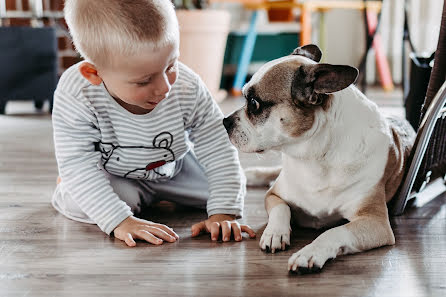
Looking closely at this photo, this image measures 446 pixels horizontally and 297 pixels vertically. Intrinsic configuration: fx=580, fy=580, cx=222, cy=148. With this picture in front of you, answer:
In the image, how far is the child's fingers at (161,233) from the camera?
48.6 inches

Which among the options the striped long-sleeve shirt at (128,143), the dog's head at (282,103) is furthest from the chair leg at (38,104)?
the dog's head at (282,103)

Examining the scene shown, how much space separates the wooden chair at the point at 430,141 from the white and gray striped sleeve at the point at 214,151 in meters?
0.39

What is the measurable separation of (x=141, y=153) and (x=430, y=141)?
702 millimetres

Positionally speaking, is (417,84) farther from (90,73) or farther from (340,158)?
(90,73)

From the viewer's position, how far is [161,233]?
4.07ft

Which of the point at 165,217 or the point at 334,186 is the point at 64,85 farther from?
the point at 334,186

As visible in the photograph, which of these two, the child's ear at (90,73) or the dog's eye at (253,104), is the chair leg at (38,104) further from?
the dog's eye at (253,104)

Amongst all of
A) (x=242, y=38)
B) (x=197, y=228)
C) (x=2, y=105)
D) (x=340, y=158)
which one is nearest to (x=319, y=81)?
(x=340, y=158)

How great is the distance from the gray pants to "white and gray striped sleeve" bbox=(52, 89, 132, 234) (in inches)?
4.1

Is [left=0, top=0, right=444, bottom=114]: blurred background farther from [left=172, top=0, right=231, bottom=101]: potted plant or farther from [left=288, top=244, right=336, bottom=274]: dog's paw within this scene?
[left=288, top=244, right=336, bottom=274]: dog's paw

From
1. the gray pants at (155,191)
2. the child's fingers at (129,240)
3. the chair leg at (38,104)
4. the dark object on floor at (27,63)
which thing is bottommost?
the chair leg at (38,104)

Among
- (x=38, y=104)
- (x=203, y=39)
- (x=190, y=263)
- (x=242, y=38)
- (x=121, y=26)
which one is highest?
(x=121, y=26)

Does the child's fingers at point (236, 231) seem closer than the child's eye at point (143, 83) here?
No

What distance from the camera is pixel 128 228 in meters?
1.24
